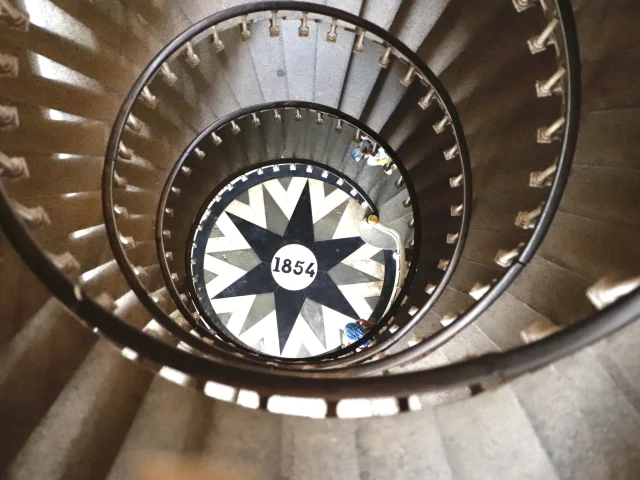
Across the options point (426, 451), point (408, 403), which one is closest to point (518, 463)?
point (426, 451)

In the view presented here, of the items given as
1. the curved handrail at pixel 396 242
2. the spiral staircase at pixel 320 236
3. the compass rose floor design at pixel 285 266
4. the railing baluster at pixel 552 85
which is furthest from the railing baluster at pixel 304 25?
the curved handrail at pixel 396 242

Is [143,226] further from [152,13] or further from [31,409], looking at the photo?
[31,409]

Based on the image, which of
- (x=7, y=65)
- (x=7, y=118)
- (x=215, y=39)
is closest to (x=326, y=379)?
(x=7, y=118)

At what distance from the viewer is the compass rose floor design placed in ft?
21.2

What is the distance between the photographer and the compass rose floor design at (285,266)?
6469 millimetres

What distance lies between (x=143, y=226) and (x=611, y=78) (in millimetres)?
4051

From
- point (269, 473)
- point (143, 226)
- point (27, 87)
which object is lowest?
point (269, 473)

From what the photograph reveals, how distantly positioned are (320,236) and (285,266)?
0.69 m

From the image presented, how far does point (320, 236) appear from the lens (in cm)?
677

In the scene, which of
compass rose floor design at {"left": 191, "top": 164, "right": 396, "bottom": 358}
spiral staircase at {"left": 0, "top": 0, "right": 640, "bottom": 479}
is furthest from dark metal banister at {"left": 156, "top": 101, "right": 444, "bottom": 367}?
compass rose floor design at {"left": 191, "top": 164, "right": 396, "bottom": 358}

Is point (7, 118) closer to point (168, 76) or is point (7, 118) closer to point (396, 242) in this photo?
point (168, 76)

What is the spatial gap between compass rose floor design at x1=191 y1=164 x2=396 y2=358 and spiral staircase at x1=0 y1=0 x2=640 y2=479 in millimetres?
33

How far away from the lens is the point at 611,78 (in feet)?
8.91

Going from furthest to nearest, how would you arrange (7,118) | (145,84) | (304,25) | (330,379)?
(304,25) → (145,84) → (7,118) → (330,379)
